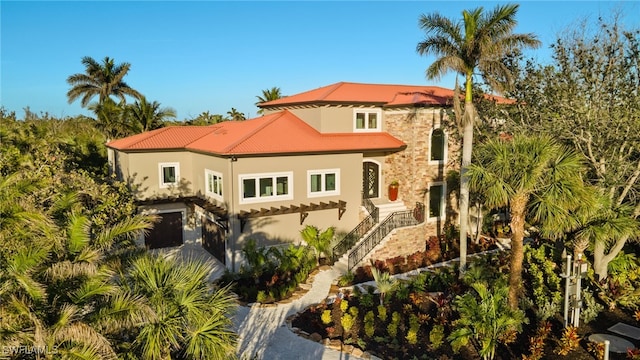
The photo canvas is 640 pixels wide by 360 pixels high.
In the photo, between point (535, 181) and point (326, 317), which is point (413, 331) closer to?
point (326, 317)

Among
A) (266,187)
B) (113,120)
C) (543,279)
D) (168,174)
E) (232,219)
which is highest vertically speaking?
(113,120)

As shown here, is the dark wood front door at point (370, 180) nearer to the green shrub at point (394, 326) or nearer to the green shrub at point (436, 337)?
the green shrub at point (394, 326)

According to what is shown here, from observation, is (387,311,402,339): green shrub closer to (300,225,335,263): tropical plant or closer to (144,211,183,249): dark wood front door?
(300,225,335,263): tropical plant

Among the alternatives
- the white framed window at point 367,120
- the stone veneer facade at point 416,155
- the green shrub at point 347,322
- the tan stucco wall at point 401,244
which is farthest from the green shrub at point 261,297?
the white framed window at point 367,120

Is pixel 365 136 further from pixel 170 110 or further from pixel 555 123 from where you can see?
pixel 170 110

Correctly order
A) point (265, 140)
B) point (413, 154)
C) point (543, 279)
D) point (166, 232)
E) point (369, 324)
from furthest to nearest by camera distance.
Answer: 1. point (166, 232)
2. point (413, 154)
3. point (265, 140)
4. point (543, 279)
5. point (369, 324)

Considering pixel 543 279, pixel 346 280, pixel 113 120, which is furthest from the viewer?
pixel 113 120

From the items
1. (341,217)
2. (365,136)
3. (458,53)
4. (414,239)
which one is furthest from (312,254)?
(458,53)

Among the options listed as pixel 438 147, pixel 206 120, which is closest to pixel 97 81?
pixel 206 120
